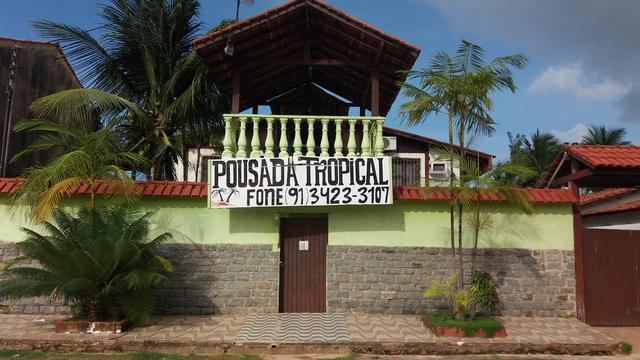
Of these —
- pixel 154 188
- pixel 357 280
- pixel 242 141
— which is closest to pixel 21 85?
pixel 154 188

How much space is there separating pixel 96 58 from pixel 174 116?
230cm

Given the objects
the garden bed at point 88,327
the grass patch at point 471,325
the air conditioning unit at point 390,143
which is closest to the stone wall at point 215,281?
the garden bed at point 88,327

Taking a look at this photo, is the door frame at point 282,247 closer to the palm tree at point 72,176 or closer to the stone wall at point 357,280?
the stone wall at point 357,280

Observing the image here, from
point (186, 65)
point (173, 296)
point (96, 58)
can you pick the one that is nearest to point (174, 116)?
point (186, 65)

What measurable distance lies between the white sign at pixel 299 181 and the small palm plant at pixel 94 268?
1466 mm

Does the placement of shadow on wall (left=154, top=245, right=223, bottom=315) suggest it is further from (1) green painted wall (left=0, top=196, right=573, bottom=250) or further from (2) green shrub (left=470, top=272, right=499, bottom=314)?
(2) green shrub (left=470, top=272, right=499, bottom=314)

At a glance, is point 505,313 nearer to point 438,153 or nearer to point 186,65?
point 438,153

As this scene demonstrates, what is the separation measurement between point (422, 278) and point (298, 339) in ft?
9.24

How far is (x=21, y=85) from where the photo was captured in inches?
490

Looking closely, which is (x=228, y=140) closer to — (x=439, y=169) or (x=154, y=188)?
(x=154, y=188)

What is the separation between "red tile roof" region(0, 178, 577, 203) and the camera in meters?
8.84

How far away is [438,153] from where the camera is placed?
838cm

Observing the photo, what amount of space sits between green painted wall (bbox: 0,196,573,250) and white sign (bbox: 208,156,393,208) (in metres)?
0.39

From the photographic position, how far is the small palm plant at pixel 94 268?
24.2ft
